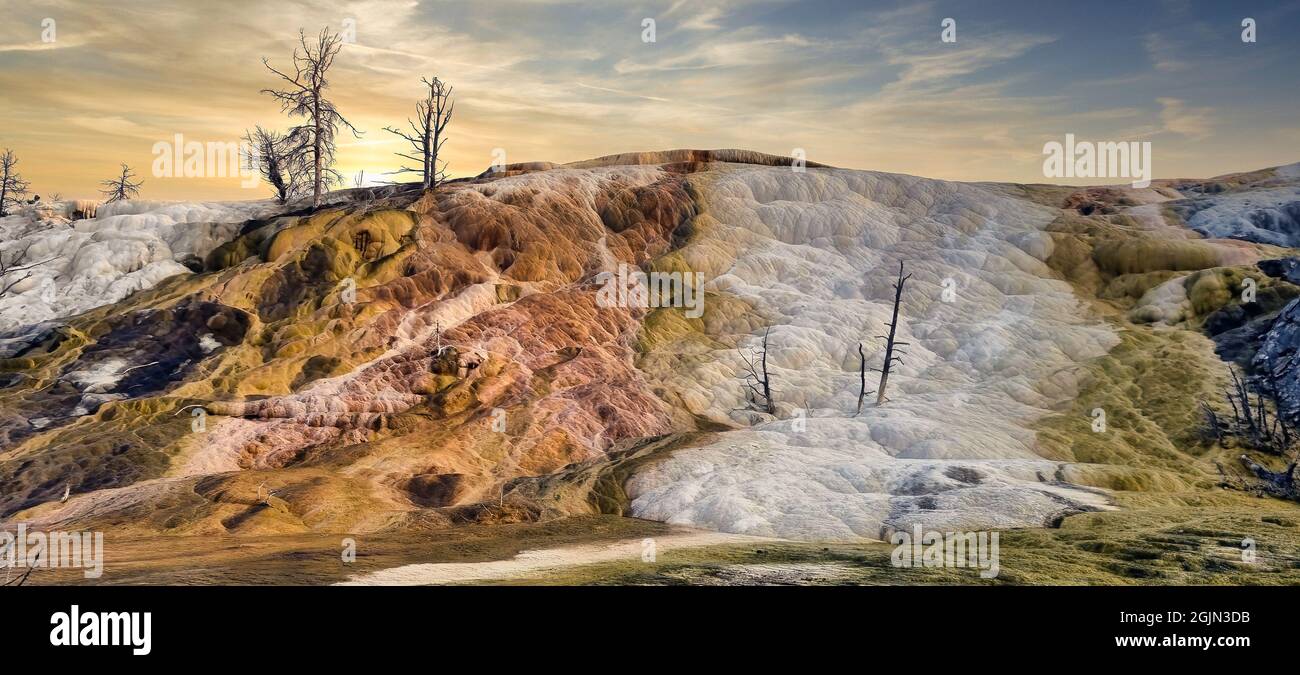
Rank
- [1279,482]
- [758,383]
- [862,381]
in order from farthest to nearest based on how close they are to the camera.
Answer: [758,383] < [862,381] < [1279,482]

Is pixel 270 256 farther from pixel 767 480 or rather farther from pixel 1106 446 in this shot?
pixel 1106 446

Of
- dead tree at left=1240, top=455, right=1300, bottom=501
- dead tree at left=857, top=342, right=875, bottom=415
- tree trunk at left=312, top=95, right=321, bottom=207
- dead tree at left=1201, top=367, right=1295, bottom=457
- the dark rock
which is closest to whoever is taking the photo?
dead tree at left=1240, top=455, right=1300, bottom=501

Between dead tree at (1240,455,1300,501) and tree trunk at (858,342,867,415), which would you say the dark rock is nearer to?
dead tree at (1240,455,1300,501)

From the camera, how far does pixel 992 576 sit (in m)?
22.3

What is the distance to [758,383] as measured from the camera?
4206 centimetres

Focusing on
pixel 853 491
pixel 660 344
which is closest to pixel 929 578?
pixel 853 491

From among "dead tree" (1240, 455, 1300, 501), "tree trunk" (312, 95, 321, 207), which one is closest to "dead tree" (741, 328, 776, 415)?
"dead tree" (1240, 455, 1300, 501)

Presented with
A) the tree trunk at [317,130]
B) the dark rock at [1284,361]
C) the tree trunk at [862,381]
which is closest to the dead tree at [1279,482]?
the dark rock at [1284,361]

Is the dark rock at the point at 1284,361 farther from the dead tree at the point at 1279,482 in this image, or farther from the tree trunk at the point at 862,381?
the tree trunk at the point at 862,381

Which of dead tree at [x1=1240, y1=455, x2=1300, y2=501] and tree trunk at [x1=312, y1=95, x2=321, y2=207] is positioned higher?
tree trunk at [x1=312, y1=95, x2=321, y2=207]

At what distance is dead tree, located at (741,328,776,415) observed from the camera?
4034 cm

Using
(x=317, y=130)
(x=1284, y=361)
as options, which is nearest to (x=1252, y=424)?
(x=1284, y=361)

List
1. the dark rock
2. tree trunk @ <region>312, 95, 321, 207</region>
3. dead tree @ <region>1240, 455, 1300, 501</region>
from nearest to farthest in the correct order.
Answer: dead tree @ <region>1240, 455, 1300, 501</region>
the dark rock
tree trunk @ <region>312, 95, 321, 207</region>

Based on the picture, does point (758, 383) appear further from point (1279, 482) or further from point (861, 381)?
point (1279, 482)
